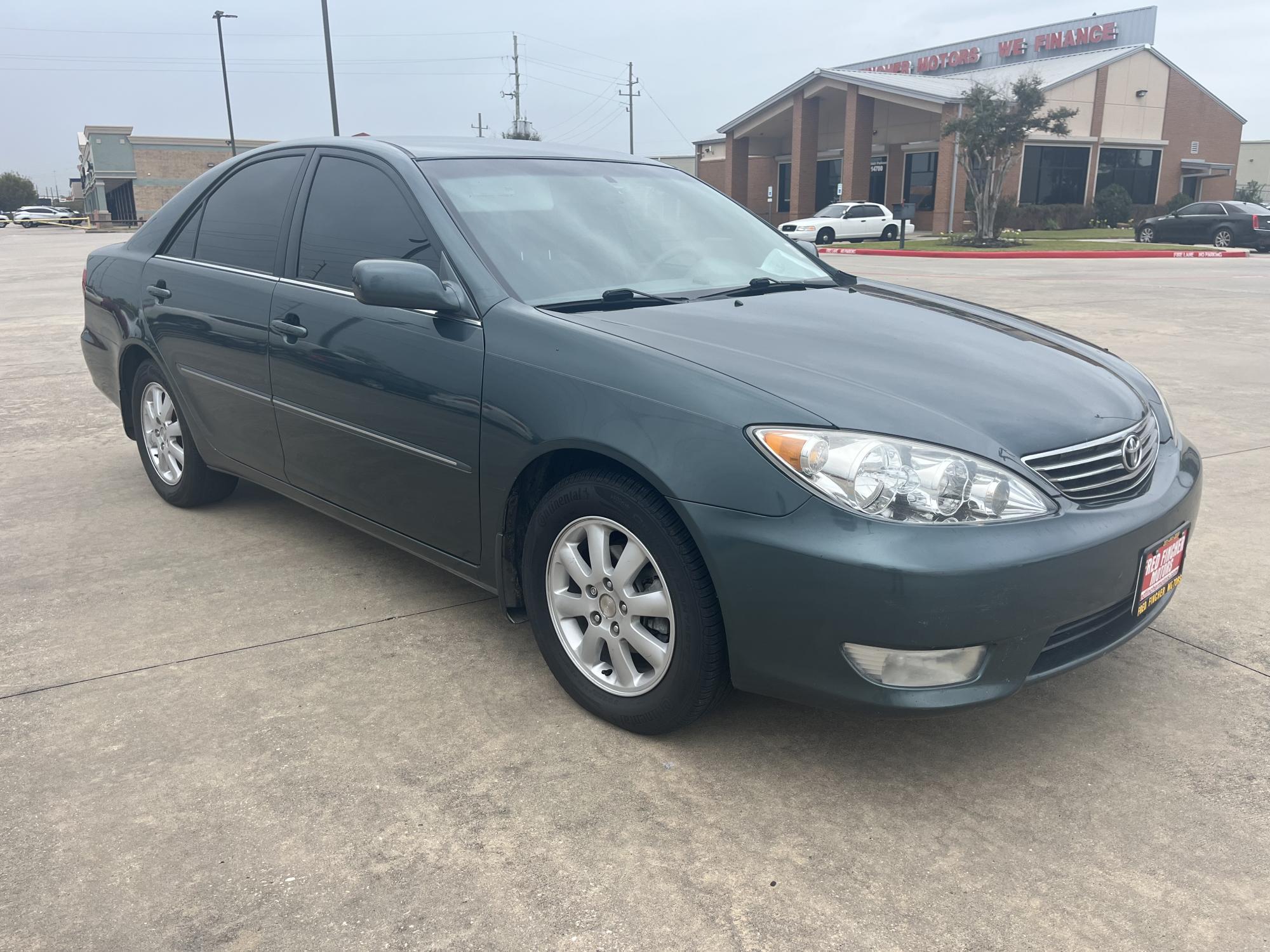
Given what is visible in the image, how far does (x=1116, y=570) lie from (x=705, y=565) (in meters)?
1.02

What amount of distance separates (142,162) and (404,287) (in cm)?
8033

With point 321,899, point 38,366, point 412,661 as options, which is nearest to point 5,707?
point 412,661

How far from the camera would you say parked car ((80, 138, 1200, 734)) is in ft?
7.88

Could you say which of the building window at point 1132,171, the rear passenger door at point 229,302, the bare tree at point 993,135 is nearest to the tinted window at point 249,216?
the rear passenger door at point 229,302

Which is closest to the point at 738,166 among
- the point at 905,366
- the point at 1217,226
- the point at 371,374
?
the point at 1217,226

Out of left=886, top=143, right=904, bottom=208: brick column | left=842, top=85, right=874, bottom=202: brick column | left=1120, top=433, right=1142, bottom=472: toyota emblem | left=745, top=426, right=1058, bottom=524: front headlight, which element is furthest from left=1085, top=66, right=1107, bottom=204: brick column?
left=745, top=426, right=1058, bottom=524: front headlight

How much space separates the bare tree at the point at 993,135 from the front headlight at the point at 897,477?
30.5 metres

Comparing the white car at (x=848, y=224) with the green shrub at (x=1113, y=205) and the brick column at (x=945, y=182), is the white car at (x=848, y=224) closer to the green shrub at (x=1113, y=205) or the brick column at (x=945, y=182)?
the brick column at (x=945, y=182)

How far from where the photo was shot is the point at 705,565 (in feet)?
8.33

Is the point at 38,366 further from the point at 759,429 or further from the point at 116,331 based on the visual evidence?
the point at 759,429

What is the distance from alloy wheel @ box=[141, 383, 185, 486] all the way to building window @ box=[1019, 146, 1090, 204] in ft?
134

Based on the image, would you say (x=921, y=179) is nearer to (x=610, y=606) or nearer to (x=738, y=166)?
(x=738, y=166)

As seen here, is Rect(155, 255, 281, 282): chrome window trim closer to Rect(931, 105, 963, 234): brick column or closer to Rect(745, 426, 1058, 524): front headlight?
Rect(745, 426, 1058, 524): front headlight

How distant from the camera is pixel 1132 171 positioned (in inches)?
1720
